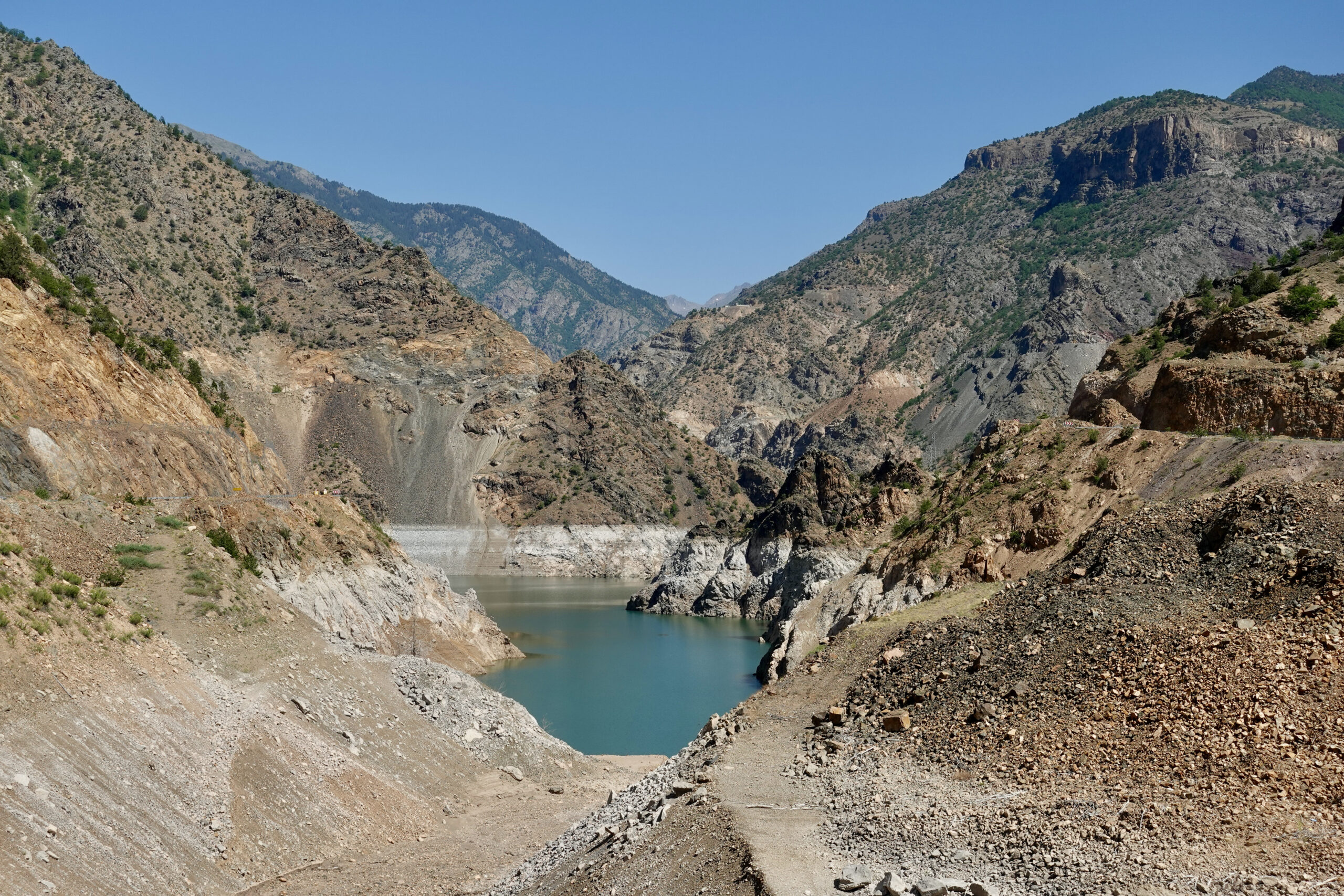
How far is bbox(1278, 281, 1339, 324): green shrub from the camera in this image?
30.3 meters

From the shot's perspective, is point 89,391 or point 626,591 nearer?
point 89,391

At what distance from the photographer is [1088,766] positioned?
13898mm

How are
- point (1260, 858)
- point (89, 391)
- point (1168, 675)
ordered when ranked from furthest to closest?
point (89, 391) → point (1168, 675) → point (1260, 858)

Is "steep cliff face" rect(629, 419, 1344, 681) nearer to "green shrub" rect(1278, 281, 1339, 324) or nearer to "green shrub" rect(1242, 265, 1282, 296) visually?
"green shrub" rect(1278, 281, 1339, 324)

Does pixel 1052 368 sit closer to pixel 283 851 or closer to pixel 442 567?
pixel 442 567

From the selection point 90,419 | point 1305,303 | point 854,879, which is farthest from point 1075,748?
point 90,419

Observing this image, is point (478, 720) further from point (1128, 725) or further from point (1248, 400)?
point (1248, 400)

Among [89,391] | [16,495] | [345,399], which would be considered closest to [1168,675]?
[16,495]

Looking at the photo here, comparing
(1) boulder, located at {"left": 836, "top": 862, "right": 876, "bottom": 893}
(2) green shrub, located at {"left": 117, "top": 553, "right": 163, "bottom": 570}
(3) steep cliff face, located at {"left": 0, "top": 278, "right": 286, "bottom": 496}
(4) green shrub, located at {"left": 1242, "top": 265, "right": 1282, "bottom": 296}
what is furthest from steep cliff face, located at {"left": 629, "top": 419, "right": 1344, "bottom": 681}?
(3) steep cliff face, located at {"left": 0, "top": 278, "right": 286, "bottom": 496}

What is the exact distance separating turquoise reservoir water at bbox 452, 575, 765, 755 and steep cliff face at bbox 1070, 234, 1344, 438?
67.3 ft

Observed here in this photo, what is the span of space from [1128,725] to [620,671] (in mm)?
45342

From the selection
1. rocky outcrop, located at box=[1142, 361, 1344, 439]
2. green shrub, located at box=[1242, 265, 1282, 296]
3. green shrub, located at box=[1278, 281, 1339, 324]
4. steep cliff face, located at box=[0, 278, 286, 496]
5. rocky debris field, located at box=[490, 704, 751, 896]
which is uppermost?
green shrub, located at box=[1242, 265, 1282, 296]

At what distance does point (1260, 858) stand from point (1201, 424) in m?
20.5

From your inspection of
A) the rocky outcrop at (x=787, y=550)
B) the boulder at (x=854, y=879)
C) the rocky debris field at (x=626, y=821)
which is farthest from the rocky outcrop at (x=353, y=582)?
the boulder at (x=854, y=879)
